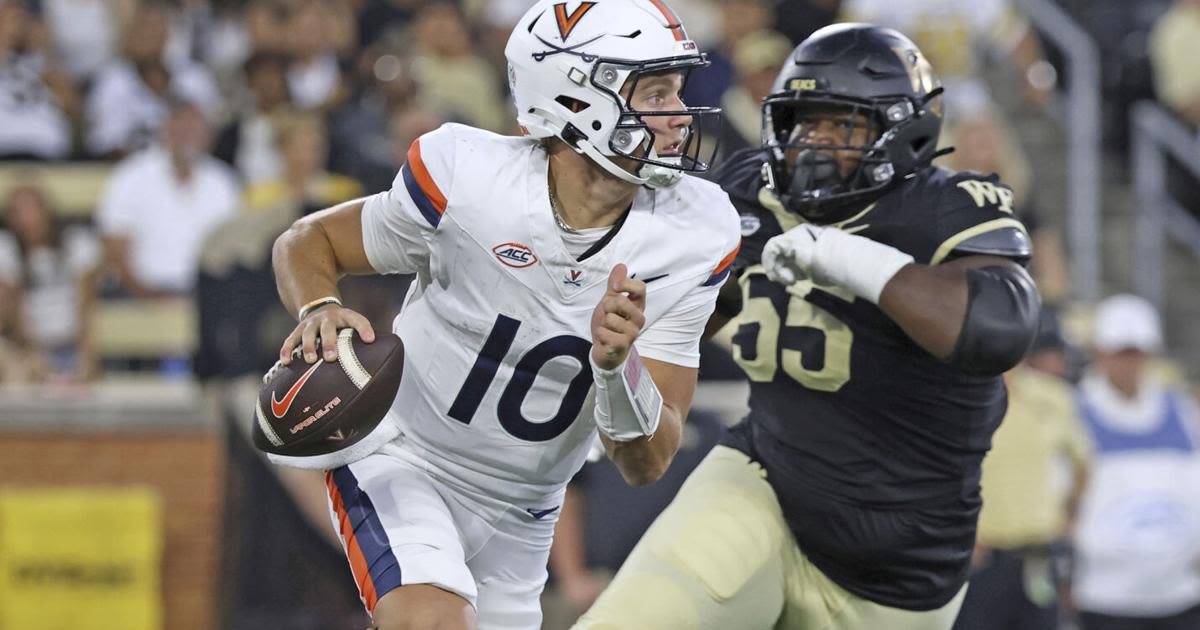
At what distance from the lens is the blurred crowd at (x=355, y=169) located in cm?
726

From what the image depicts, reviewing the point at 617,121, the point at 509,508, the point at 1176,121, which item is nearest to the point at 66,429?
the point at 509,508

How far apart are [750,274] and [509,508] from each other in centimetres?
87

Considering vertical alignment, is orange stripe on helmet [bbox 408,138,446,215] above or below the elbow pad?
above

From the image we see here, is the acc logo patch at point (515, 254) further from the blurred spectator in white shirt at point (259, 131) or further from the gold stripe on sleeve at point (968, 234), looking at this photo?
the blurred spectator in white shirt at point (259, 131)

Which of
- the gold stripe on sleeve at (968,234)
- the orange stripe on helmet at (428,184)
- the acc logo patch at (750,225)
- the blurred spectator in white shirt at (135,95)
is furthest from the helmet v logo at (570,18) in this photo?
the blurred spectator in white shirt at (135,95)

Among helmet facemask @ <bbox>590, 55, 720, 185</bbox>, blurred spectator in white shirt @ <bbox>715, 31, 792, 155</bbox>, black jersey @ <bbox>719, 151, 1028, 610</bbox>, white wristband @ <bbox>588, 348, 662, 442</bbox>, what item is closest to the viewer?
white wristband @ <bbox>588, 348, 662, 442</bbox>

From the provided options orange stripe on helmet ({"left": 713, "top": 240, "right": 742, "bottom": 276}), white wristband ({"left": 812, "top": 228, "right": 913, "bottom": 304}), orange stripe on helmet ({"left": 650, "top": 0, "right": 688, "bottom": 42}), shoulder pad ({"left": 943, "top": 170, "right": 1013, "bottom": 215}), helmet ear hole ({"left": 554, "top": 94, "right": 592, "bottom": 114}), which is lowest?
orange stripe on helmet ({"left": 713, "top": 240, "right": 742, "bottom": 276})

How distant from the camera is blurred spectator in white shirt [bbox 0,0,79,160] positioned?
8562 mm

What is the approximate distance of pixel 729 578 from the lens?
3838mm

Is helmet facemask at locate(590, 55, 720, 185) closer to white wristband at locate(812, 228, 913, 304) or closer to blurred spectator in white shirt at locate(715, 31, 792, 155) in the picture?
white wristband at locate(812, 228, 913, 304)

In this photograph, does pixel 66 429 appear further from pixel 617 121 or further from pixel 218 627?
pixel 617 121

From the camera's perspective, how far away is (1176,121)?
975cm

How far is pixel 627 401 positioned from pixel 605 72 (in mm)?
728

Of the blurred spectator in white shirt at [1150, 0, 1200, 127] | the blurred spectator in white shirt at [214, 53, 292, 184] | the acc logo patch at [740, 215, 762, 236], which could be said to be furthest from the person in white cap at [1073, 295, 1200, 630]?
the blurred spectator in white shirt at [214, 53, 292, 184]
